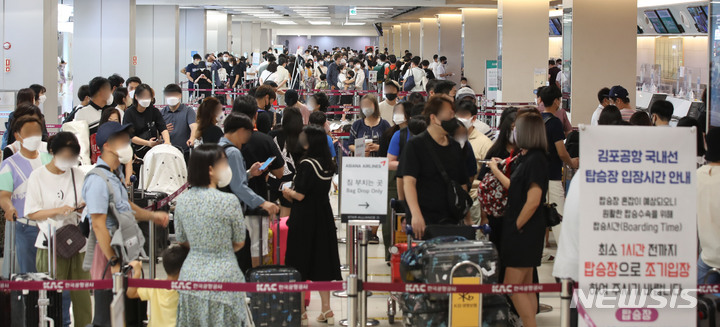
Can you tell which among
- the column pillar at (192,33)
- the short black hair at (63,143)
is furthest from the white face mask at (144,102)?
the column pillar at (192,33)

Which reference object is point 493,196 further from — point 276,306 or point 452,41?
point 452,41

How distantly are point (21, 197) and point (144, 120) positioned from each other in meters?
4.04

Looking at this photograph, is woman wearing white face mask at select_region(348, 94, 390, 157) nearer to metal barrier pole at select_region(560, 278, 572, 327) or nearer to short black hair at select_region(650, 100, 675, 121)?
short black hair at select_region(650, 100, 675, 121)

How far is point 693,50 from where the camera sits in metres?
18.7

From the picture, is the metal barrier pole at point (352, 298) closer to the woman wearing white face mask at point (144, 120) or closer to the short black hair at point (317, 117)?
the short black hair at point (317, 117)

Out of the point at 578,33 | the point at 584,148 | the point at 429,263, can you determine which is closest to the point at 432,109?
the point at 429,263

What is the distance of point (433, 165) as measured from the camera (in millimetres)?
6547

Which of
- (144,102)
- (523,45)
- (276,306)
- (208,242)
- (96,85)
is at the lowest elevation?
(276,306)

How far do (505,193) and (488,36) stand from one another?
2224 cm

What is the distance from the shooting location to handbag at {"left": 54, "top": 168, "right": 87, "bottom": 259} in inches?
244

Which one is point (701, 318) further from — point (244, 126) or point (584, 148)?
point (244, 126)

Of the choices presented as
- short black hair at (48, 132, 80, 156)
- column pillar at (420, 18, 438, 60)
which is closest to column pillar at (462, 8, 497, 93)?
column pillar at (420, 18, 438, 60)

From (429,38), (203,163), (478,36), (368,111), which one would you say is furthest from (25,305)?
(429,38)

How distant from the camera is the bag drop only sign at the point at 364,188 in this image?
6.39 meters
